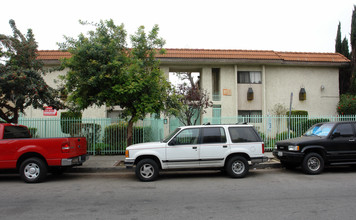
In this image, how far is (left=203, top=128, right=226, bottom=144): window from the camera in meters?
8.05

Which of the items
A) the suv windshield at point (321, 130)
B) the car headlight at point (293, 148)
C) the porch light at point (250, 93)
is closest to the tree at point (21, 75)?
the car headlight at point (293, 148)

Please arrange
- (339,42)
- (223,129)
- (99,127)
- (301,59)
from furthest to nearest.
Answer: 1. (339,42)
2. (301,59)
3. (99,127)
4. (223,129)

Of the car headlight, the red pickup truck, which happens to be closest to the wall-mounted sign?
the car headlight

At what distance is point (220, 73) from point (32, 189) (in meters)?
14.4

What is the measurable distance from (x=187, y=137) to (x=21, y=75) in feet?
20.6

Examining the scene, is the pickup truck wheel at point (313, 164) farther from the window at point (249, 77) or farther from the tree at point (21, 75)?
the window at point (249, 77)

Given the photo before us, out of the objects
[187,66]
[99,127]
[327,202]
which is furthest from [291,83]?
[327,202]

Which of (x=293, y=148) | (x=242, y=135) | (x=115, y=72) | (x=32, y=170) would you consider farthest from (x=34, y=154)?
(x=293, y=148)

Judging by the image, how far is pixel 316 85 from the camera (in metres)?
19.1

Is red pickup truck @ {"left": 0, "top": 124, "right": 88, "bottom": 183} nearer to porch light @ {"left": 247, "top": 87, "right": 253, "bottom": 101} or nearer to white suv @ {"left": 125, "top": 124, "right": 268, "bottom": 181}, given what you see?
white suv @ {"left": 125, "top": 124, "right": 268, "bottom": 181}

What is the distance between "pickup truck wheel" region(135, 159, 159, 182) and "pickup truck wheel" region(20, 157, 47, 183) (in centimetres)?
281

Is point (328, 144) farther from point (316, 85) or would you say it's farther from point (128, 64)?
point (316, 85)

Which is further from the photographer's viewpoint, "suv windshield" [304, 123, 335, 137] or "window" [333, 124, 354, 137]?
"suv windshield" [304, 123, 335, 137]

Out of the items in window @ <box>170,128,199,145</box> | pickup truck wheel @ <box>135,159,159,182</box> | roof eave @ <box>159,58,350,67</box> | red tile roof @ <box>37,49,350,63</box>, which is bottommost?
pickup truck wheel @ <box>135,159,159,182</box>
